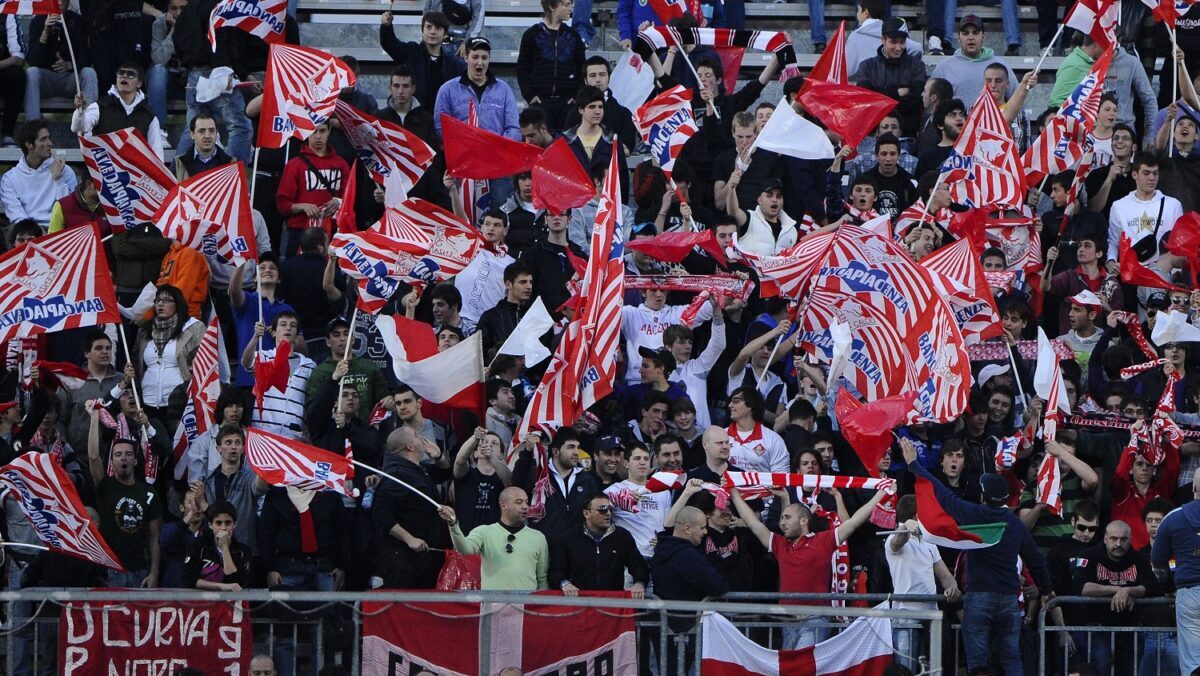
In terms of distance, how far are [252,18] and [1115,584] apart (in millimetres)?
9100

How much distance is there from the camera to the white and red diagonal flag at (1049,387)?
57.3 feet

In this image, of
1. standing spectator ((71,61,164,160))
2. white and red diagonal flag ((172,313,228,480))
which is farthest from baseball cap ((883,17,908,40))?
white and red diagonal flag ((172,313,228,480))

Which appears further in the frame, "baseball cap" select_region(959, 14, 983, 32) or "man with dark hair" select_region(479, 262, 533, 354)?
"baseball cap" select_region(959, 14, 983, 32)

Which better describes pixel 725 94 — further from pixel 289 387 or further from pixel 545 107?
pixel 289 387

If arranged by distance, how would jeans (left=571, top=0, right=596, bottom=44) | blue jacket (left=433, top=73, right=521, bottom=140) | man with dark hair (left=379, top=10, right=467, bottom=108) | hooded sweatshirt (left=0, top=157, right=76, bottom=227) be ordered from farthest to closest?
jeans (left=571, top=0, right=596, bottom=44) < man with dark hair (left=379, top=10, right=467, bottom=108) < blue jacket (left=433, top=73, right=521, bottom=140) < hooded sweatshirt (left=0, top=157, right=76, bottom=227)

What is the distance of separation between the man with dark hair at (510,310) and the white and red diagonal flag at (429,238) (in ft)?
1.19

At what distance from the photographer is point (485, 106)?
71.5 ft

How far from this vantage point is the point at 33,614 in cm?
1538

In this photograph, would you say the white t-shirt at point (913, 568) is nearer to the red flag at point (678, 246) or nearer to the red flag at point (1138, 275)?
the red flag at point (678, 246)

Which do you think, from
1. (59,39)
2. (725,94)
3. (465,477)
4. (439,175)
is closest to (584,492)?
(465,477)

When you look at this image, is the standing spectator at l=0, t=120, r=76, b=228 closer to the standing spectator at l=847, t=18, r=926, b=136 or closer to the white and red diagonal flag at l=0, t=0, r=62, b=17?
the white and red diagonal flag at l=0, t=0, r=62, b=17

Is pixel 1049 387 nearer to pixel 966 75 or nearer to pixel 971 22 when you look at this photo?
pixel 966 75

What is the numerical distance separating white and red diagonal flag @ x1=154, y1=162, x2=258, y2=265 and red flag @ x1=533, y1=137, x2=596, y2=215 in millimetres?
2233

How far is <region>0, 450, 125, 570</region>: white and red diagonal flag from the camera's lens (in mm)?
16734
